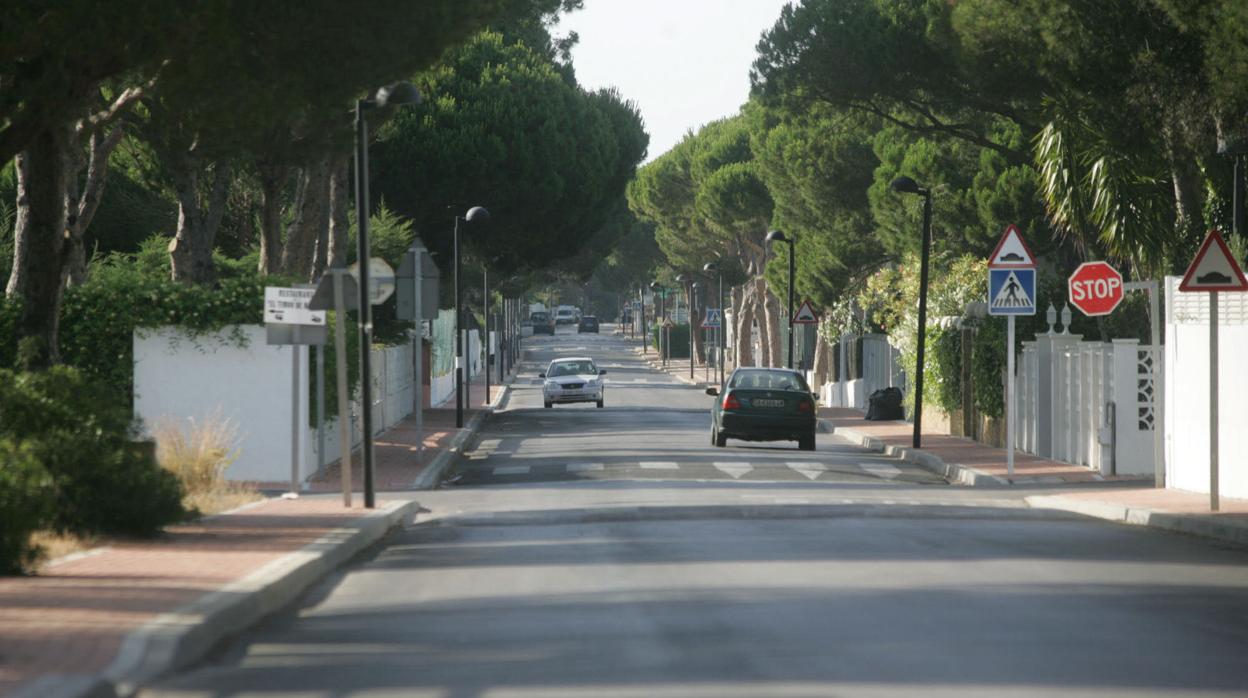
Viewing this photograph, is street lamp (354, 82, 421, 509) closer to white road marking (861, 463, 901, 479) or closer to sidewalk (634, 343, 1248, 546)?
sidewalk (634, 343, 1248, 546)

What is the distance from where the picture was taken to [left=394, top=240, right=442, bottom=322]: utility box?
1143 inches

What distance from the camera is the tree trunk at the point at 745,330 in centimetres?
8869

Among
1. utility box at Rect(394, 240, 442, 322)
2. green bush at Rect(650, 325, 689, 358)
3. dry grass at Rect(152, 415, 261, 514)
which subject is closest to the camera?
dry grass at Rect(152, 415, 261, 514)

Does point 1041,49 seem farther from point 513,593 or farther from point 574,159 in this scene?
point 574,159

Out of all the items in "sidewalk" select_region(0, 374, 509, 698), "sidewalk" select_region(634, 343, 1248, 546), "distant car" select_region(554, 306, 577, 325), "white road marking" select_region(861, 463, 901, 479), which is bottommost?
"white road marking" select_region(861, 463, 901, 479)

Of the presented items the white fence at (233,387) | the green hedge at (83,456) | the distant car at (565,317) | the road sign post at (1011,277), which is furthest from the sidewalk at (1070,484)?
the distant car at (565,317)

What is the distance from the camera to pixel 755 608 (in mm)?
11289

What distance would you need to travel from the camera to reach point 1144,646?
9633 millimetres

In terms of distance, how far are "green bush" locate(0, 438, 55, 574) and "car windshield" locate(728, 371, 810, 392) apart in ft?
69.1

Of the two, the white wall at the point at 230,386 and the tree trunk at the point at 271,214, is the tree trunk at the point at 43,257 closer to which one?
the white wall at the point at 230,386

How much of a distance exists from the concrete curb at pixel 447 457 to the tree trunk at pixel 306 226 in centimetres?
428

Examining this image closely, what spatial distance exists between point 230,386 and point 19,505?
12136mm

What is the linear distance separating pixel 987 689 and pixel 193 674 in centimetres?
391

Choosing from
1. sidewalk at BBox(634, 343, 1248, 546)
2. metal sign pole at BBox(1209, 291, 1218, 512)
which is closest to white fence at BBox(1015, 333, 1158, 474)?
sidewalk at BBox(634, 343, 1248, 546)
